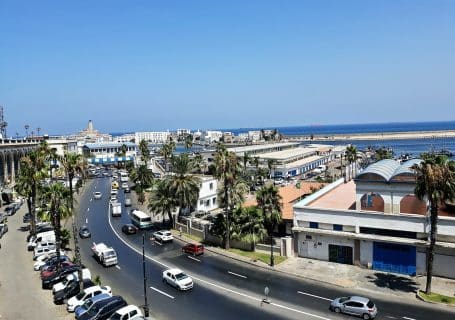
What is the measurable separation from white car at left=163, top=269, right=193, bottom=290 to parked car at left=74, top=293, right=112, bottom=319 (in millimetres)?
6920

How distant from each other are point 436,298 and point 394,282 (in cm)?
472

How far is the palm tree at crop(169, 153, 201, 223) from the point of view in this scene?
2397 inches

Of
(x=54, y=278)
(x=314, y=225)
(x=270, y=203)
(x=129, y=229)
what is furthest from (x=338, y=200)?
(x=54, y=278)

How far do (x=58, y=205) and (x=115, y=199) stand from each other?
168 ft

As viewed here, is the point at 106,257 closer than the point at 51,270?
No

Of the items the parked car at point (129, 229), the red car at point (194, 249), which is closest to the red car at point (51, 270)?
the red car at point (194, 249)

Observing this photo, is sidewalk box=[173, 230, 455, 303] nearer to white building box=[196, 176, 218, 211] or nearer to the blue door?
the blue door

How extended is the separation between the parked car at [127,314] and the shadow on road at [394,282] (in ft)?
72.2

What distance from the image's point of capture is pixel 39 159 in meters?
54.6

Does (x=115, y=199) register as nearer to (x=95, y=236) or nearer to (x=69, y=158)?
(x=95, y=236)

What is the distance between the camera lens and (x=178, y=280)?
38.4 metres

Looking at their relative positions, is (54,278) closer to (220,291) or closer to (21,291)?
(21,291)

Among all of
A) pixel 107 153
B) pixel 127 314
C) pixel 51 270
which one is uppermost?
pixel 107 153

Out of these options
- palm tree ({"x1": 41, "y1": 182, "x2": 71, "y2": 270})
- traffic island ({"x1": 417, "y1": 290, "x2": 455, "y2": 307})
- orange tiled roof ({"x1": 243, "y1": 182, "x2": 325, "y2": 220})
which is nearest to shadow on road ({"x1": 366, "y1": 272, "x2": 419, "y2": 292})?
traffic island ({"x1": 417, "y1": 290, "x2": 455, "y2": 307})
